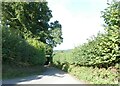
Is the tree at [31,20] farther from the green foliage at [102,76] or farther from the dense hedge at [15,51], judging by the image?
the green foliage at [102,76]

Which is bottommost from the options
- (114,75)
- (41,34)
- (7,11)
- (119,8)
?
(114,75)

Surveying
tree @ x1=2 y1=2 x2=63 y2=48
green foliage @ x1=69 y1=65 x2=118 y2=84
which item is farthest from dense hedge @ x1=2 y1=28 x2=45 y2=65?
green foliage @ x1=69 y1=65 x2=118 y2=84

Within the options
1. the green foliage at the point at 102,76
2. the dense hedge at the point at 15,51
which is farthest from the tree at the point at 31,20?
the green foliage at the point at 102,76

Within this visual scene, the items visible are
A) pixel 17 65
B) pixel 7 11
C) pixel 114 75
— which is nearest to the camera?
pixel 114 75

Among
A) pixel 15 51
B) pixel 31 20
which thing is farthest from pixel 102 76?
pixel 31 20

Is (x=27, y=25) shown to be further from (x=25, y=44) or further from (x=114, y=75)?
(x=114, y=75)

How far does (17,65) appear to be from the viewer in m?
26.0

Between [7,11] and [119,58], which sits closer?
[119,58]

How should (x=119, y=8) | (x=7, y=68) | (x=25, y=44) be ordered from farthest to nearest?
(x=25, y=44) < (x=7, y=68) < (x=119, y=8)

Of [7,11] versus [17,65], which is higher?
[7,11]

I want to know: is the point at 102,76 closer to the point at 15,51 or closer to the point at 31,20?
the point at 15,51

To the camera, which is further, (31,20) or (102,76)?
(31,20)

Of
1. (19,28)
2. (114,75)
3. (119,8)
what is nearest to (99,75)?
(114,75)

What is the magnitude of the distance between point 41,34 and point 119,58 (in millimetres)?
30659
